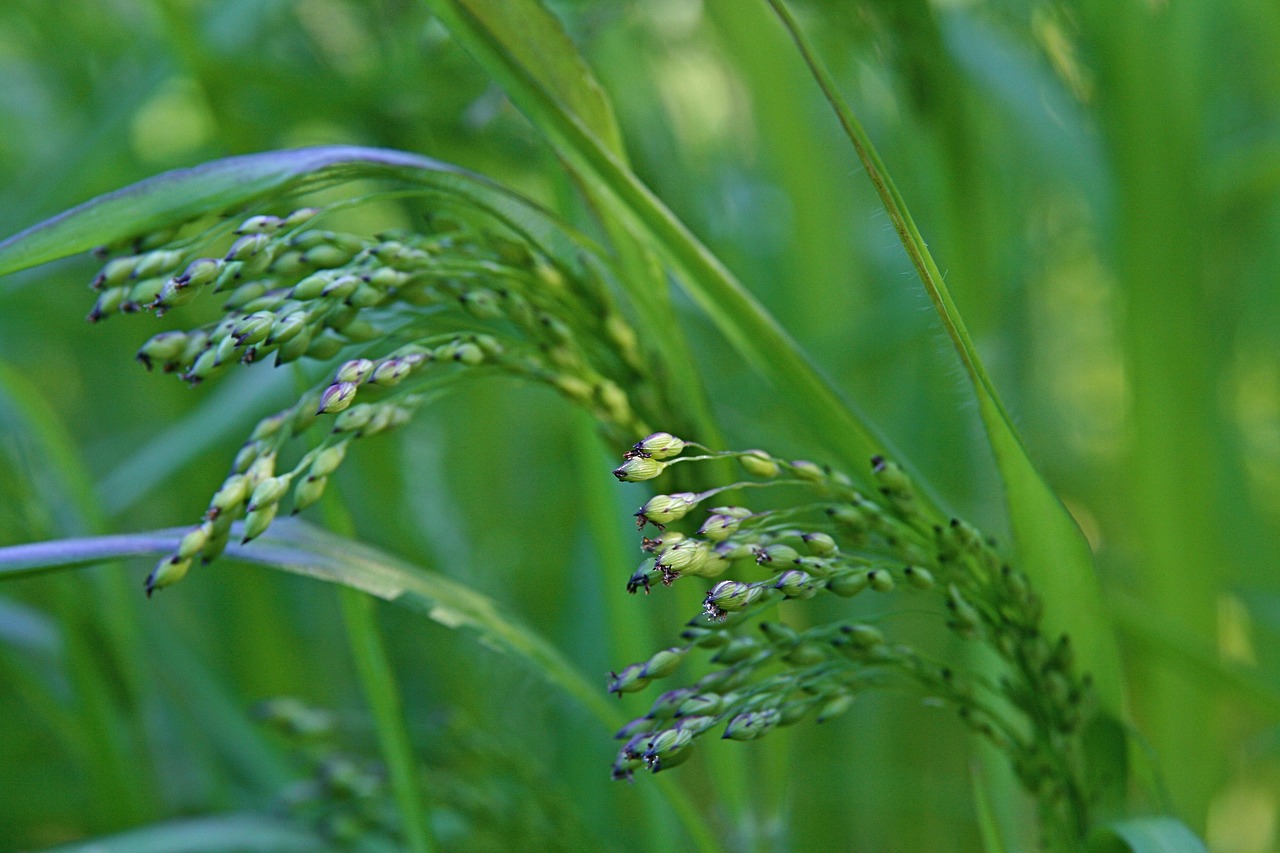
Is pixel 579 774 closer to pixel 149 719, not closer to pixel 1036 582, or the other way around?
pixel 149 719

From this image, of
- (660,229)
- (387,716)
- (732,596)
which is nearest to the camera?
(732,596)

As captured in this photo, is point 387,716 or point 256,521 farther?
point 387,716

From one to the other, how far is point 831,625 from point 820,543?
0.21 ft

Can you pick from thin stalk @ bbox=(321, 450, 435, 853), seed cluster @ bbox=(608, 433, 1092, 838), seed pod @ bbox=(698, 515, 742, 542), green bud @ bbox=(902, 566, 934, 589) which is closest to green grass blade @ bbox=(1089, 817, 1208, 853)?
seed cluster @ bbox=(608, 433, 1092, 838)

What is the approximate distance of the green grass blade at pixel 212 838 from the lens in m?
0.73

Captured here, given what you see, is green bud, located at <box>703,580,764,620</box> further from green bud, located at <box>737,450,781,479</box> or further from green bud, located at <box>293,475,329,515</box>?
green bud, located at <box>293,475,329,515</box>

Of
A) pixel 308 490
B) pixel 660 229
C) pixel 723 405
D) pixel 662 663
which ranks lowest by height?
pixel 662 663

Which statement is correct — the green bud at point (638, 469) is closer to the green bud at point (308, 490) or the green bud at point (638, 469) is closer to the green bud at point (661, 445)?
the green bud at point (661, 445)

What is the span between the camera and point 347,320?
502 mm

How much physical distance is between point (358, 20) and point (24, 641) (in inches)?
31.4

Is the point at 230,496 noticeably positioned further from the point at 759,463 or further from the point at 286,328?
the point at 759,463

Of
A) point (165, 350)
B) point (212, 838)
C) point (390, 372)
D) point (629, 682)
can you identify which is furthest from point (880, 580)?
point (212, 838)

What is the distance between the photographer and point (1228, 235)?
127 cm

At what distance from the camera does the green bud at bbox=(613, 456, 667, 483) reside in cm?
44
